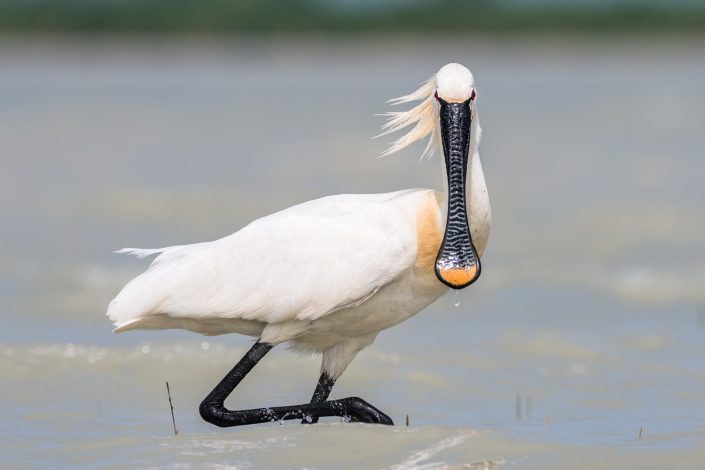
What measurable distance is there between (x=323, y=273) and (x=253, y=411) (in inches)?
36.8

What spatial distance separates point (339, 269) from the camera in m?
7.60

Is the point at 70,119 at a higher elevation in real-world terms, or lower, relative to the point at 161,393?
higher

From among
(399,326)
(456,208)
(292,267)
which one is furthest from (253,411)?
(399,326)

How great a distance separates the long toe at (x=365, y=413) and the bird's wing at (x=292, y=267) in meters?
0.62

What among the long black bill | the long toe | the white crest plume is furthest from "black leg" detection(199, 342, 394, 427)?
the white crest plume

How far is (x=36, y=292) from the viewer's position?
13812 millimetres

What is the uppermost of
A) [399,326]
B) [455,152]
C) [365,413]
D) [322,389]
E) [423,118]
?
[423,118]

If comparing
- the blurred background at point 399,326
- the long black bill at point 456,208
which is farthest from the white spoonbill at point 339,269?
the blurred background at point 399,326

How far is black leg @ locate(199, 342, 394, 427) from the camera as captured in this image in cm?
798

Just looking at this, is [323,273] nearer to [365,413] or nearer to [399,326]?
[365,413]

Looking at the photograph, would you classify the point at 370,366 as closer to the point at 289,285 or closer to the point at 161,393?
the point at 161,393

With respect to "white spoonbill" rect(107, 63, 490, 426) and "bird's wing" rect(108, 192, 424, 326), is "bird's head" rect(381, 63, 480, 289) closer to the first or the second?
"white spoonbill" rect(107, 63, 490, 426)

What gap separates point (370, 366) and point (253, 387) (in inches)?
34.9

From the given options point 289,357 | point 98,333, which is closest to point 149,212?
point 98,333
